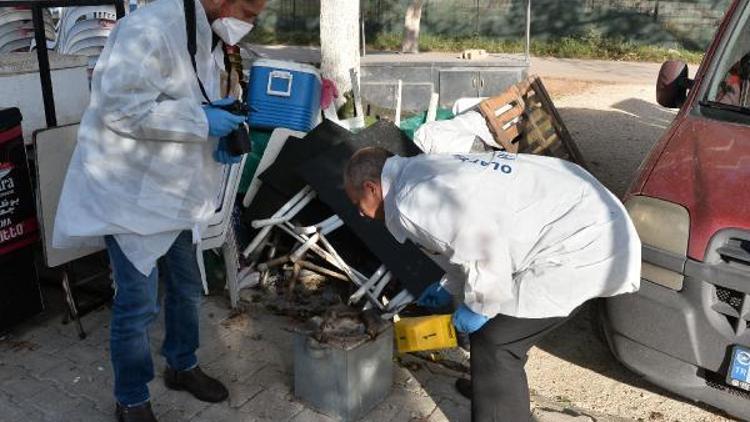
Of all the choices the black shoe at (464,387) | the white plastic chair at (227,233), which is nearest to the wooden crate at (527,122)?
the white plastic chair at (227,233)

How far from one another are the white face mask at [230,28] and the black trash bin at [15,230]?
147 cm

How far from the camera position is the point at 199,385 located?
3.40 meters

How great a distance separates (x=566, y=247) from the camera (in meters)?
2.63

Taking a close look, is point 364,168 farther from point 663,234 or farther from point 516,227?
point 663,234

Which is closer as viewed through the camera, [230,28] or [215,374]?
[230,28]

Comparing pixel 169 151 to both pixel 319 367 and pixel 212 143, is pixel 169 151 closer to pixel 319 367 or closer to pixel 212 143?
pixel 212 143

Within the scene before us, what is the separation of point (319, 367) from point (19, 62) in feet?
9.85

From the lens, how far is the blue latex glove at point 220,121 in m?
2.76

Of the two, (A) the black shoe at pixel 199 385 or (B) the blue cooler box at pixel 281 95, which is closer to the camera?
(A) the black shoe at pixel 199 385

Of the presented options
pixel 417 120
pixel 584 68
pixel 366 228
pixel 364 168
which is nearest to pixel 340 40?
pixel 417 120

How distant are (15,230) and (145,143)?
1521 millimetres

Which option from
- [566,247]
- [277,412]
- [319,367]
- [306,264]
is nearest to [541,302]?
[566,247]

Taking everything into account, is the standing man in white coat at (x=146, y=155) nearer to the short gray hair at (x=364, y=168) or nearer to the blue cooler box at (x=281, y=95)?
the short gray hair at (x=364, y=168)

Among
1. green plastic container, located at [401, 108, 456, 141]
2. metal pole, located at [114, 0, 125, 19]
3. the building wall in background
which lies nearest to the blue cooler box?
green plastic container, located at [401, 108, 456, 141]
